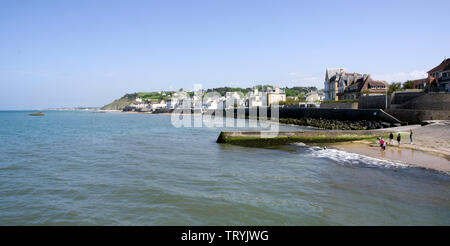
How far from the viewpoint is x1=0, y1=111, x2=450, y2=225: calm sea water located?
900 centimetres

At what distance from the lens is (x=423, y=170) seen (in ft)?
46.7

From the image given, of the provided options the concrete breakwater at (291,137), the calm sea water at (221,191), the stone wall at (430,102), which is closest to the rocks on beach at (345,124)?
the stone wall at (430,102)

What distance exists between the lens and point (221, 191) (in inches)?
457

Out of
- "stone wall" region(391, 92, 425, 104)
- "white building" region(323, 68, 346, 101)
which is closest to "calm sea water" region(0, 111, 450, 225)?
"stone wall" region(391, 92, 425, 104)

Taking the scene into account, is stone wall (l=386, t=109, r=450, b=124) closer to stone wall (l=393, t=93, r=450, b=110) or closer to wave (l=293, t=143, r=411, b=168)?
stone wall (l=393, t=93, r=450, b=110)

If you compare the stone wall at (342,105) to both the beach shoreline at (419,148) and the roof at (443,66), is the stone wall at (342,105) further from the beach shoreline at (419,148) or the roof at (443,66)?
the beach shoreline at (419,148)

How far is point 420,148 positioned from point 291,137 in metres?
9.24

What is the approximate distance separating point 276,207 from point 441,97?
3087 centimetres

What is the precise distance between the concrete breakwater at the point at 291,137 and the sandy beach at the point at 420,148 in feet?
3.25

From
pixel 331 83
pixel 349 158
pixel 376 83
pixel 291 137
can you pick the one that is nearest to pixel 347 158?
pixel 349 158

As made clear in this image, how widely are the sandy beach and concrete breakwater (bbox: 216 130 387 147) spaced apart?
3.25ft

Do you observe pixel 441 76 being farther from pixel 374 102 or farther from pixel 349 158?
pixel 349 158

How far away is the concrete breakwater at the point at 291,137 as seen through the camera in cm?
2397
